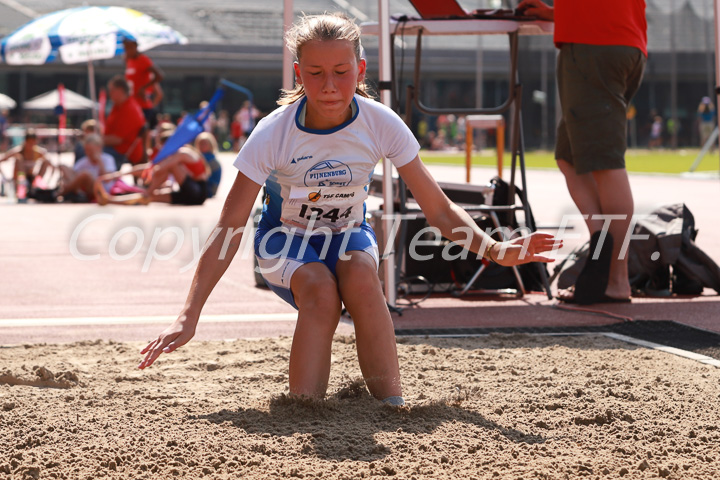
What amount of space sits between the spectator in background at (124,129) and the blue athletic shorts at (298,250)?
1350 cm

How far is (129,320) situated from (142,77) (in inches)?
513

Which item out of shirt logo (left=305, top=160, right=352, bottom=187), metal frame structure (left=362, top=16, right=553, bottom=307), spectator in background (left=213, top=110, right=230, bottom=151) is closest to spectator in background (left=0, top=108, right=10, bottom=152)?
spectator in background (left=213, top=110, right=230, bottom=151)

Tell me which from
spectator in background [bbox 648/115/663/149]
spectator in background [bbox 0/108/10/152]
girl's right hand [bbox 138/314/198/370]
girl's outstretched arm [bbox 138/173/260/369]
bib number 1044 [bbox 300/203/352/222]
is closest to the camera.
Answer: girl's right hand [bbox 138/314/198/370]

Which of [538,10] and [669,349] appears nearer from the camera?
[669,349]

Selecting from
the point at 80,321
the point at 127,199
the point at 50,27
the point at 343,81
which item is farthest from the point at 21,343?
the point at 50,27

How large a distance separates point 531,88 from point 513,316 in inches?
1829

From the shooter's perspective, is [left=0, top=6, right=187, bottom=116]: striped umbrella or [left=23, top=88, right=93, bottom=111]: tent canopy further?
[left=23, top=88, right=93, bottom=111]: tent canopy

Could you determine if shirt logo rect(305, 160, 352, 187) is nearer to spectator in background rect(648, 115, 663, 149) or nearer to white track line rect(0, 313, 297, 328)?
white track line rect(0, 313, 297, 328)

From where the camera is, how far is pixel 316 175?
3799 mm

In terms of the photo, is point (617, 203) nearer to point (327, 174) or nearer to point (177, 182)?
point (327, 174)

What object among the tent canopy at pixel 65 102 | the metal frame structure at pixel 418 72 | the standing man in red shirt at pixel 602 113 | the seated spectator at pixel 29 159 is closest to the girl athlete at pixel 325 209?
the metal frame structure at pixel 418 72

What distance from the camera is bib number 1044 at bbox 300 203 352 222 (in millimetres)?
3889

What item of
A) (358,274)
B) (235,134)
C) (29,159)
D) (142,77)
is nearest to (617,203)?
(358,274)

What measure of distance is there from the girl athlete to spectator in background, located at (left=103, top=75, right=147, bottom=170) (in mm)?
13527
